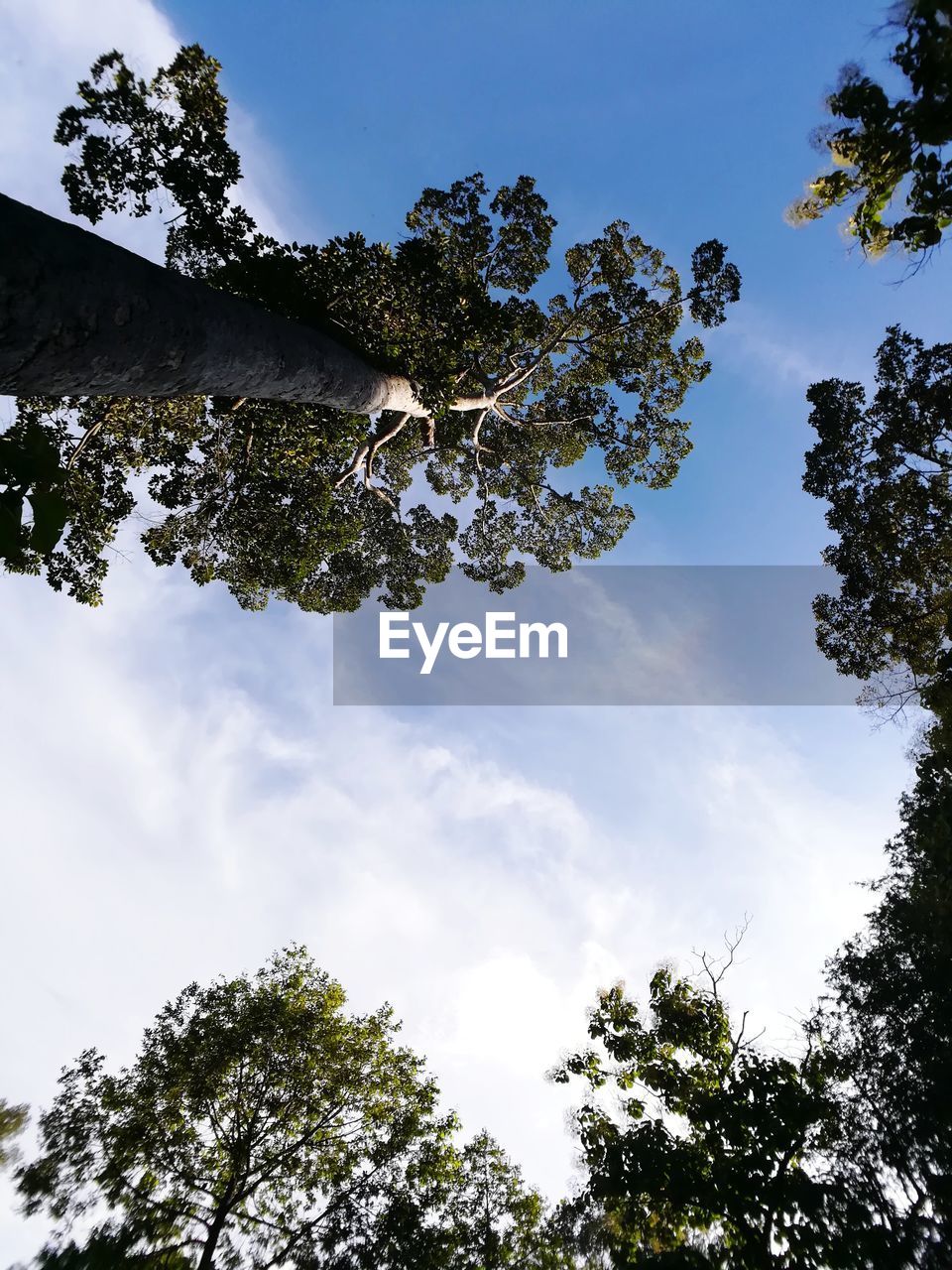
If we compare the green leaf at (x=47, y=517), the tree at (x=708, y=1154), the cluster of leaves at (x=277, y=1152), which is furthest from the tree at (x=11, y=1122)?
the green leaf at (x=47, y=517)

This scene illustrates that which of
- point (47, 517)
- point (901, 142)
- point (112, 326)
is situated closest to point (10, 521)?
point (47, 517)

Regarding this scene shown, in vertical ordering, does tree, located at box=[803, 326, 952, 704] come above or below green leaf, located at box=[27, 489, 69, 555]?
above

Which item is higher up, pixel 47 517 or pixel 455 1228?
pixel 47 517

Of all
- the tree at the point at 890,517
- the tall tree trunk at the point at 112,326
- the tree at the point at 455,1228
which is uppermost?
the tree at the point at 890,517

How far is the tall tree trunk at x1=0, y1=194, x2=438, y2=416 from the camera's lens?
12.5 feet

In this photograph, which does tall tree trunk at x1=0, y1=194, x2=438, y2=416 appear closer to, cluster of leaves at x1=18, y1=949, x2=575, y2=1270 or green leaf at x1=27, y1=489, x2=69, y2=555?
green leaf at x1=27, y1=489, x2=69, y2=555

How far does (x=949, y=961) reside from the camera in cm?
1023

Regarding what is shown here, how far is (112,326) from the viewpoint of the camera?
175 inches

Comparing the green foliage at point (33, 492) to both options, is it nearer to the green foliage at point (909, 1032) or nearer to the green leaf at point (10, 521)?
the green leaf at point (10, 521)

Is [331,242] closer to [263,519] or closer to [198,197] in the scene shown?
[198,197]

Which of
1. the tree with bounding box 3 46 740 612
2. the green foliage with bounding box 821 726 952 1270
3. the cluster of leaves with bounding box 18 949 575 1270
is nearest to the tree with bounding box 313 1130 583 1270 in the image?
the cluster of leaves with bounding box 18 949 575 1270

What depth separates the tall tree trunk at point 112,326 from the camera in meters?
3.82

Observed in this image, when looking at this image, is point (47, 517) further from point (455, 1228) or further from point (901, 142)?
point (455, 1228)

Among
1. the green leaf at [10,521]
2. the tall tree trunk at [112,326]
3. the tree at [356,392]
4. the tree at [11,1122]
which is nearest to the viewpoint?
the green leaf at [10,521]
